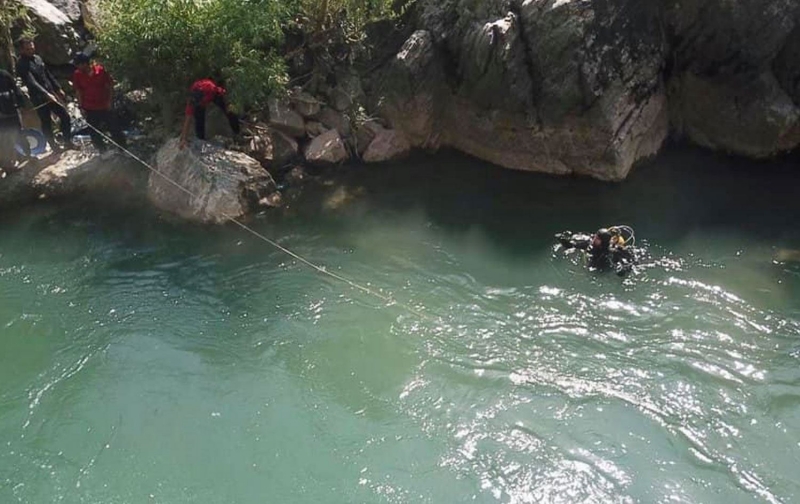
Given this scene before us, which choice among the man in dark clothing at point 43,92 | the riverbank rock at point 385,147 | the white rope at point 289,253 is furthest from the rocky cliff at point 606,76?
the man in dark clothing at point 43,92

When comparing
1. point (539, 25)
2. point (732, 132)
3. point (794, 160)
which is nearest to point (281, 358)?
point (539, 25)

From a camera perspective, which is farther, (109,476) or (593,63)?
(593,63)

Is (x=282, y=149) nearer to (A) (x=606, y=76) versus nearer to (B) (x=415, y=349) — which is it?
(B) (x=415, y=349)

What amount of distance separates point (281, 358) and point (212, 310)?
1423 millimetres

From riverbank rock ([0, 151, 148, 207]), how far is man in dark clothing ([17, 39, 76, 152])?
441 millimetres

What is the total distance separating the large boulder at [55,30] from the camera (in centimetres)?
1208

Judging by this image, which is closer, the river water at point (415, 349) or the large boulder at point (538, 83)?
the river water at point (415, 349)

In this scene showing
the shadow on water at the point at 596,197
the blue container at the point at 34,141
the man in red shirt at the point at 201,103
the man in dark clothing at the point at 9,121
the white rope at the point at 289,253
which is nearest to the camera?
the white rope at the point at 289,253

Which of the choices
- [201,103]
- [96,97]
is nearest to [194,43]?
[201,103]

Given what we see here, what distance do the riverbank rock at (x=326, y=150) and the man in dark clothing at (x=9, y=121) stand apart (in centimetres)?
473

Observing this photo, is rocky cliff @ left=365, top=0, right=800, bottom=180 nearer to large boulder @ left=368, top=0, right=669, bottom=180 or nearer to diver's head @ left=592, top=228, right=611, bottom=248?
large boulder @ left=368, top=0, right=669, bottom=180

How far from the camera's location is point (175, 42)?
10609mm

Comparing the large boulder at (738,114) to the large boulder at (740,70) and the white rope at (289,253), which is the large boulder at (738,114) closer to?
the large boulder at (740,70)

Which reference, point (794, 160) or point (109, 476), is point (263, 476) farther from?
point (794, 160)
